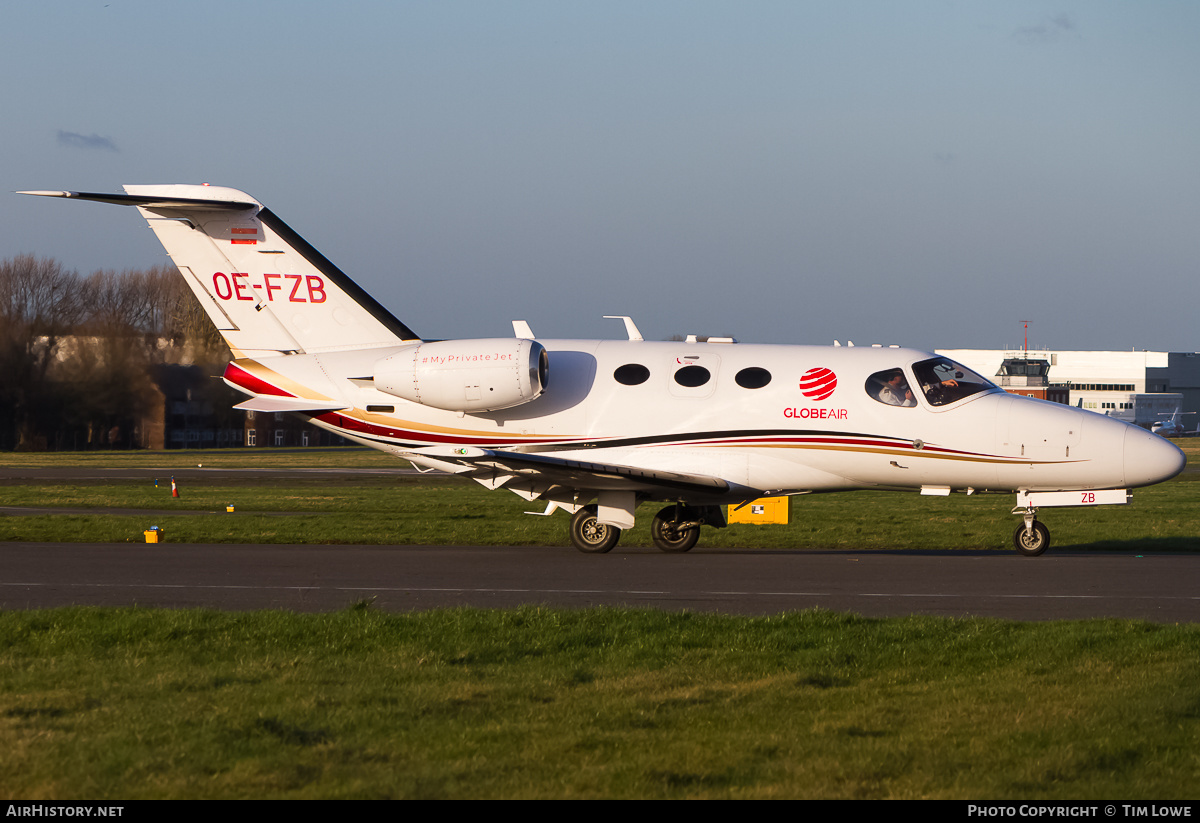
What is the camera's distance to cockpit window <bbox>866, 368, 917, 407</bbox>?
17344 millimetres

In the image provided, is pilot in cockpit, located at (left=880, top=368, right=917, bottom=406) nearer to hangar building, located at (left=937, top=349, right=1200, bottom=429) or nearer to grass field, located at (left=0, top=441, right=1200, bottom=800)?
grass field, located at (left=0, top=441, right=1200, bottom=800)

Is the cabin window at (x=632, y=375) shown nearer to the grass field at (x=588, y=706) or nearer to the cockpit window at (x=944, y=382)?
the cockpit window at (x=944, y=382)

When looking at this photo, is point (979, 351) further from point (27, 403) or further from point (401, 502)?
point (401, 502)

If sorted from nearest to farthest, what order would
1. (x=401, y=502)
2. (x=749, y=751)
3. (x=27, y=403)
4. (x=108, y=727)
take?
(x=749, y=751), (x=108, y=727), (x=401, y=502), (x=27, y=403)

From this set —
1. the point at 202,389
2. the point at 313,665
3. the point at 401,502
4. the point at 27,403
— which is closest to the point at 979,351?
the point at 202,389

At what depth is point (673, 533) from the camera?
18234 mm

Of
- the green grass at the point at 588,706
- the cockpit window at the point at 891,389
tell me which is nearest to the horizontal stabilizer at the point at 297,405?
the cockpit window at the point at 891,389

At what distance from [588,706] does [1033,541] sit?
40.3 ft

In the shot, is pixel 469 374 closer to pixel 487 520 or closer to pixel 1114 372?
pixel 487 520

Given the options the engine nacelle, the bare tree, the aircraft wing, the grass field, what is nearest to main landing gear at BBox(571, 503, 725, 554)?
the aircraft wing

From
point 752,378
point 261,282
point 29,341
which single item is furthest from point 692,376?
point 29,341

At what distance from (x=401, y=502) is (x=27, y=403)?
1537 inches

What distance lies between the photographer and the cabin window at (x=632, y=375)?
17.8 m
